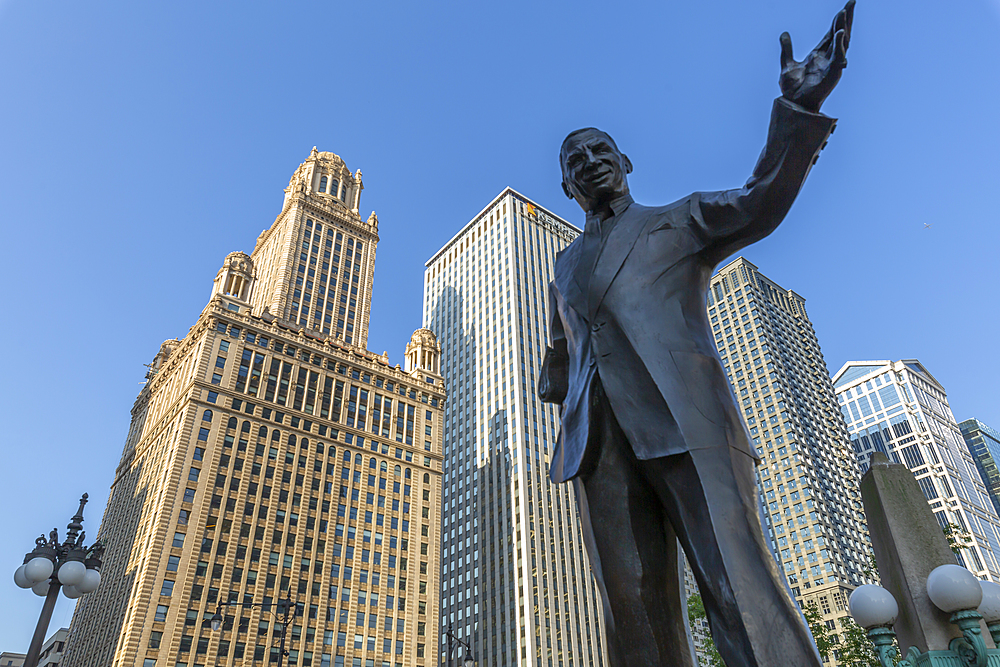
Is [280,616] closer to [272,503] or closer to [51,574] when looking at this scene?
[272,503]

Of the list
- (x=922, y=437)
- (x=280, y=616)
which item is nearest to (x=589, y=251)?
(x=280, y=616)

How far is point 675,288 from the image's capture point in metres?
3.78

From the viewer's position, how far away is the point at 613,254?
13.1 feet

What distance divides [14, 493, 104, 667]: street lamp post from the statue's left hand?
12696mm

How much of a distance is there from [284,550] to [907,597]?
57.2m

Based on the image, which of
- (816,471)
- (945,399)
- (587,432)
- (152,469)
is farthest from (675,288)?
(945,399)

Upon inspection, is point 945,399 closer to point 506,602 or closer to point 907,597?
point 506,602

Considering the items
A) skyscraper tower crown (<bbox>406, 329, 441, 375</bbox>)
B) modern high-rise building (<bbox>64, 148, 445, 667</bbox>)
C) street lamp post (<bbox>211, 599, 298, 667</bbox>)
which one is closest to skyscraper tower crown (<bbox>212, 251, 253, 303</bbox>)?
modern high-rise building (<bbox>64, 148, 445, 667</bbox>)

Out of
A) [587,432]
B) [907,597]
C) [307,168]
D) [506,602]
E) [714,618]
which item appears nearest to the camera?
[714,618]

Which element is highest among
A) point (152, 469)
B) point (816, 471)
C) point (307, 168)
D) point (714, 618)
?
point (307, 168)

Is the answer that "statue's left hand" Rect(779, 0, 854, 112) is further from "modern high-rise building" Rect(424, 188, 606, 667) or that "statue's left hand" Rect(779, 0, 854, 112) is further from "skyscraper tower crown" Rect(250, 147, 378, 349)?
"skyscraper tower crown" Rect(250, 147, 378, 349)

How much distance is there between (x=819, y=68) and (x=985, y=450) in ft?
510

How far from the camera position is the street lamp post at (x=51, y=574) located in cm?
1166

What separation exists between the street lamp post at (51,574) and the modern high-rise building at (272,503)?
41.4 m
